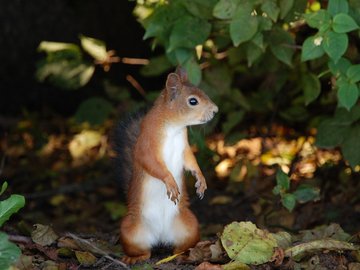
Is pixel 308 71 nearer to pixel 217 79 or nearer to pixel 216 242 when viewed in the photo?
pixel 217 79

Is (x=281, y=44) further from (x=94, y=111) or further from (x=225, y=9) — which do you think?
(x=94, y=111)

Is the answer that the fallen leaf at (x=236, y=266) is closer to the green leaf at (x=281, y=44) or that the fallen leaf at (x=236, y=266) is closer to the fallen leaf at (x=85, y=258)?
the fallen leaf at (x=85, y=258)

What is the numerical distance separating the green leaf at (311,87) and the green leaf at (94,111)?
1533mm

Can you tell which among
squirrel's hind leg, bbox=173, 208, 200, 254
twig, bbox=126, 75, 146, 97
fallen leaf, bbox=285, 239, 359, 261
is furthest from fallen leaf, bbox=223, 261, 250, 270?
twig, bbox=126, 75, 146, 97

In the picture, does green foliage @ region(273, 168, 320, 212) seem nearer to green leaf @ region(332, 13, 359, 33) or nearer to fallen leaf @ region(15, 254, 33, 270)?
green leaf @ region(332, 13, 359, 33)

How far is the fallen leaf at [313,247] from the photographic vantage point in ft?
11.2

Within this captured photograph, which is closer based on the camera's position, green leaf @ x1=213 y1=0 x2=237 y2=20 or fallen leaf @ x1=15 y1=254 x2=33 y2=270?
fallen leaf @ x1=15 y1=254 x2=33 y2=270

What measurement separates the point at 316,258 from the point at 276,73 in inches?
79.2

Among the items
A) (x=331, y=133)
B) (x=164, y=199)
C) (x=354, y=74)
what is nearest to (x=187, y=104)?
(x=164, y=199)

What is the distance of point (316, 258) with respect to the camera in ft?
11.3

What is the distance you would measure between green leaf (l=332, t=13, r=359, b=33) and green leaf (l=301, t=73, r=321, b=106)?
2.66 ft

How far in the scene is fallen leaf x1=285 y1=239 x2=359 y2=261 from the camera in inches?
134

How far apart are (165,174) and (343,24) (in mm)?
1024

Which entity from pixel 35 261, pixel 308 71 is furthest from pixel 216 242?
pixel 308 71
